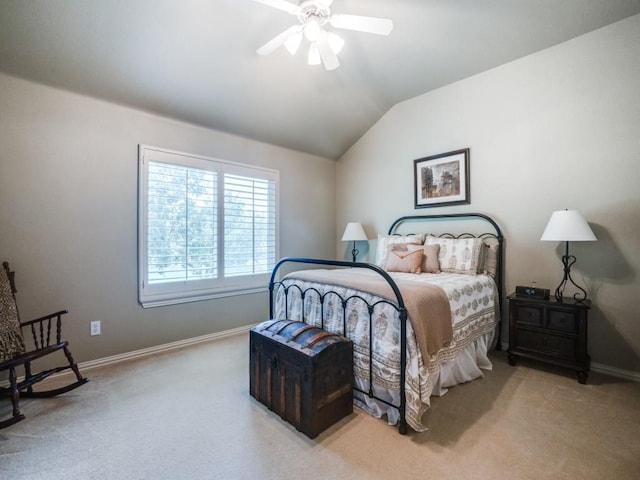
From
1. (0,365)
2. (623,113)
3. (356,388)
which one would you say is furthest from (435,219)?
(0,365)

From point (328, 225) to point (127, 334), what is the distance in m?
2.98

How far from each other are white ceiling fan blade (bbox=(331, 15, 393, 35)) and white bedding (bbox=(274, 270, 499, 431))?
1768 mm

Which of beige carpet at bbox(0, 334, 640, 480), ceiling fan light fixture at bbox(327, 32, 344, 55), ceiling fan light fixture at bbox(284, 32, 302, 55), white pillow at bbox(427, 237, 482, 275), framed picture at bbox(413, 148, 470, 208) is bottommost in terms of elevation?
beige carpet at bbox(0, 334, 640, 480)

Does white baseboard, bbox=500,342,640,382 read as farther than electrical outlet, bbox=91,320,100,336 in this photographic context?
No

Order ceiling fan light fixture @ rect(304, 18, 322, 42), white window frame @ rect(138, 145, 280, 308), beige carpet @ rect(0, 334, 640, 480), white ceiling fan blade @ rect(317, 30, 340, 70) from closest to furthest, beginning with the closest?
beige carpet @ rect(0, 334, 640, 480)
ceiling fan light fixture @ rect(304, 18, 322, 42)
white ceiling fan blade @ rect(317, 30, 340, 70)
white window frame @ rect(138, 145, 280, 308)

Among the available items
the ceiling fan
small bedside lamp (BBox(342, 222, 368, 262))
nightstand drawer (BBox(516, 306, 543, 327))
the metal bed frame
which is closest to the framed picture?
the metal bed frame

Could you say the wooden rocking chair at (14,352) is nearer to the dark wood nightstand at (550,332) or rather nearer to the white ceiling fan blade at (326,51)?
the white ceiling fan blade at (326,51)

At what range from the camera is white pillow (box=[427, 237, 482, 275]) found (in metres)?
2.95

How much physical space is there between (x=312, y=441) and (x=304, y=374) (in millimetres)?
374

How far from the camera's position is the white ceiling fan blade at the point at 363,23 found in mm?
1924

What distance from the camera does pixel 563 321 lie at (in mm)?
2434

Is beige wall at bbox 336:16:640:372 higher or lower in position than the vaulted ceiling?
lower

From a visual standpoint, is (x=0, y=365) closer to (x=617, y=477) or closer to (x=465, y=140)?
(x=617, y=477)

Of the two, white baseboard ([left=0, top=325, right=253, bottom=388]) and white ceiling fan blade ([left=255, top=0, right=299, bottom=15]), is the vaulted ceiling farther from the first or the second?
white baseboard ([left=0, top=325, right=253, bottom=388])
